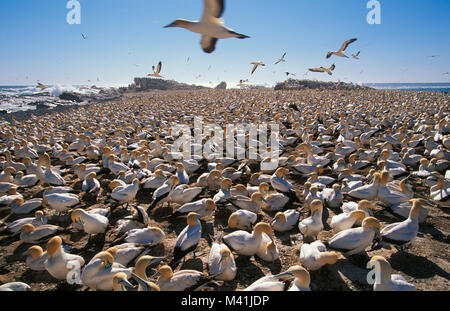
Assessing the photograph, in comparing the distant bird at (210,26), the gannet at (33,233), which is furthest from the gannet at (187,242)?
the distant bird at (210,26)

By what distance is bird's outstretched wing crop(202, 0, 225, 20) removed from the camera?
13.9ft

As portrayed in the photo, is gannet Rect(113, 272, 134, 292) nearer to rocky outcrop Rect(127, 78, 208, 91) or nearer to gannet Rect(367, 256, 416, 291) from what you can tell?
gannet Rect(367, 256, 416, 291)

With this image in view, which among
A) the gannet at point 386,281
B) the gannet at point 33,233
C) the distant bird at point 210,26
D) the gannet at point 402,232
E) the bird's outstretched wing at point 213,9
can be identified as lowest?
the gannet at point 33,233

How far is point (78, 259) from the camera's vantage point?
3625mm

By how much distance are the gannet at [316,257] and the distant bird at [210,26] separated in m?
3.50

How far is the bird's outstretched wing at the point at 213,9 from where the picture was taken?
422 centimetres

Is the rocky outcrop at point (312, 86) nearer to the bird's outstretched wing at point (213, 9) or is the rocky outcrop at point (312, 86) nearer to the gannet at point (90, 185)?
the bird's outstretched wing at point (213, 9)

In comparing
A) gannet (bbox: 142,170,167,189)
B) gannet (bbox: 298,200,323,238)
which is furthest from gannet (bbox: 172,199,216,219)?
gannet (bbox: 298,200,323,238)

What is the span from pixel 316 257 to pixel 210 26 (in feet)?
14.1

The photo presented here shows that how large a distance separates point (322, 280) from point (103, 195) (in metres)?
5.27

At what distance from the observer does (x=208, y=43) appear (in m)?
5.26

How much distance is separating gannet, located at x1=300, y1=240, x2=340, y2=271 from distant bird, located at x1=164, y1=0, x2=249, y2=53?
3497mm
